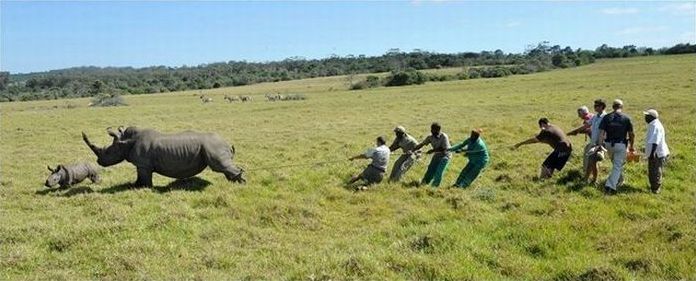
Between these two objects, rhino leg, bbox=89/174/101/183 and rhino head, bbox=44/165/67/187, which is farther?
rhino leg, bbox=89/174/101/183

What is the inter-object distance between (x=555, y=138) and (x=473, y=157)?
6.80 feet

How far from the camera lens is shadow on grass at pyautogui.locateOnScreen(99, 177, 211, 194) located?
16.3 metres

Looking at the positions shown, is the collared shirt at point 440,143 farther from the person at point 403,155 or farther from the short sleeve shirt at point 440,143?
the person at point 403,155

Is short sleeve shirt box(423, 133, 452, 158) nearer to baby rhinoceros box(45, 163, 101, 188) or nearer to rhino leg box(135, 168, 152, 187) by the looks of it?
rhino leg box(135, 168, 152, 187)

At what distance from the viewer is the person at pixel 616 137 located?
14.6 meters

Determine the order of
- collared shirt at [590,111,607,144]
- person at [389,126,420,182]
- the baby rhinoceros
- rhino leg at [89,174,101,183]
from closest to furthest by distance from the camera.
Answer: collared shirt at [590,111,607,144] → person at [389,126,420,182] → the baby rhinoceros → rhino leg at [89,174,101,183]

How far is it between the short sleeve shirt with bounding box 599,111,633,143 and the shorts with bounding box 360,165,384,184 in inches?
206

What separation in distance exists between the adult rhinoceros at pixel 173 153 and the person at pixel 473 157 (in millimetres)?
5610

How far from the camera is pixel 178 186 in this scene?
1650 centimetres

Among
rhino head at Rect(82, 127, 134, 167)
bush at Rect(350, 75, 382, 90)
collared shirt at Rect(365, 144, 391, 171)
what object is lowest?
bush at Rect(350, 75, 382, 90)

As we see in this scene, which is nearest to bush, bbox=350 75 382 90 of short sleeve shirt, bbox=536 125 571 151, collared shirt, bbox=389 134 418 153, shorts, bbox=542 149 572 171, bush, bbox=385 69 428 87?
bush, bbox=385 69 428 87

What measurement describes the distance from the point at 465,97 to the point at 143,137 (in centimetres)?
3687

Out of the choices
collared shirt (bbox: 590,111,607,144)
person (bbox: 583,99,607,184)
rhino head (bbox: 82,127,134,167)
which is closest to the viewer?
person (bbox: 583,99,607,184)

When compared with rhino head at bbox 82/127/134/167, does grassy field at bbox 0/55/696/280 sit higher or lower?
lower
